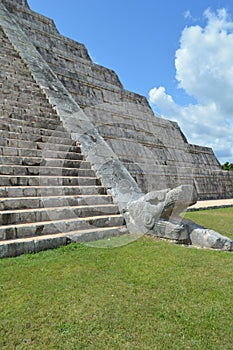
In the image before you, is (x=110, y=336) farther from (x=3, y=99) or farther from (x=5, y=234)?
(x=3, y=99)

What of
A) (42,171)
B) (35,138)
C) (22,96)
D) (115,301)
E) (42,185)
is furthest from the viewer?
(22,96)

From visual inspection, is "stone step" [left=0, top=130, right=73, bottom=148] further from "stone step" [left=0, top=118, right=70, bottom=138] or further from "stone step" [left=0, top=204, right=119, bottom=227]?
"stone step" [left=0, top=204, right=119, bottom=227]

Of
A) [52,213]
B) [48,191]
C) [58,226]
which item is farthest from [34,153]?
[58,226]

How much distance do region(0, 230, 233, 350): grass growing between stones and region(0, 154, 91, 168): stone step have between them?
2406mm

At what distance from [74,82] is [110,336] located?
11640mm

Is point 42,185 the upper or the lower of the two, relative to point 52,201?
upper

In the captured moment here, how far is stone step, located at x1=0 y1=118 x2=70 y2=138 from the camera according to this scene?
6512 millimetres

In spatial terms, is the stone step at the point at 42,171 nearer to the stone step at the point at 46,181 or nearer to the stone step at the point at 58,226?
the stone step at the point at 46,181

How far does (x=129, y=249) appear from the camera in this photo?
4535mm

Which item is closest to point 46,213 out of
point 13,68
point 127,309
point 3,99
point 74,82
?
point 127,309

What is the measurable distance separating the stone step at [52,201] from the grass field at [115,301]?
1.20 m

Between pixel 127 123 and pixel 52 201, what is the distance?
332 inches

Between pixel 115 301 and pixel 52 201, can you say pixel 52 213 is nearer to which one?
pixel 52 201

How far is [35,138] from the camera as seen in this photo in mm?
6629
